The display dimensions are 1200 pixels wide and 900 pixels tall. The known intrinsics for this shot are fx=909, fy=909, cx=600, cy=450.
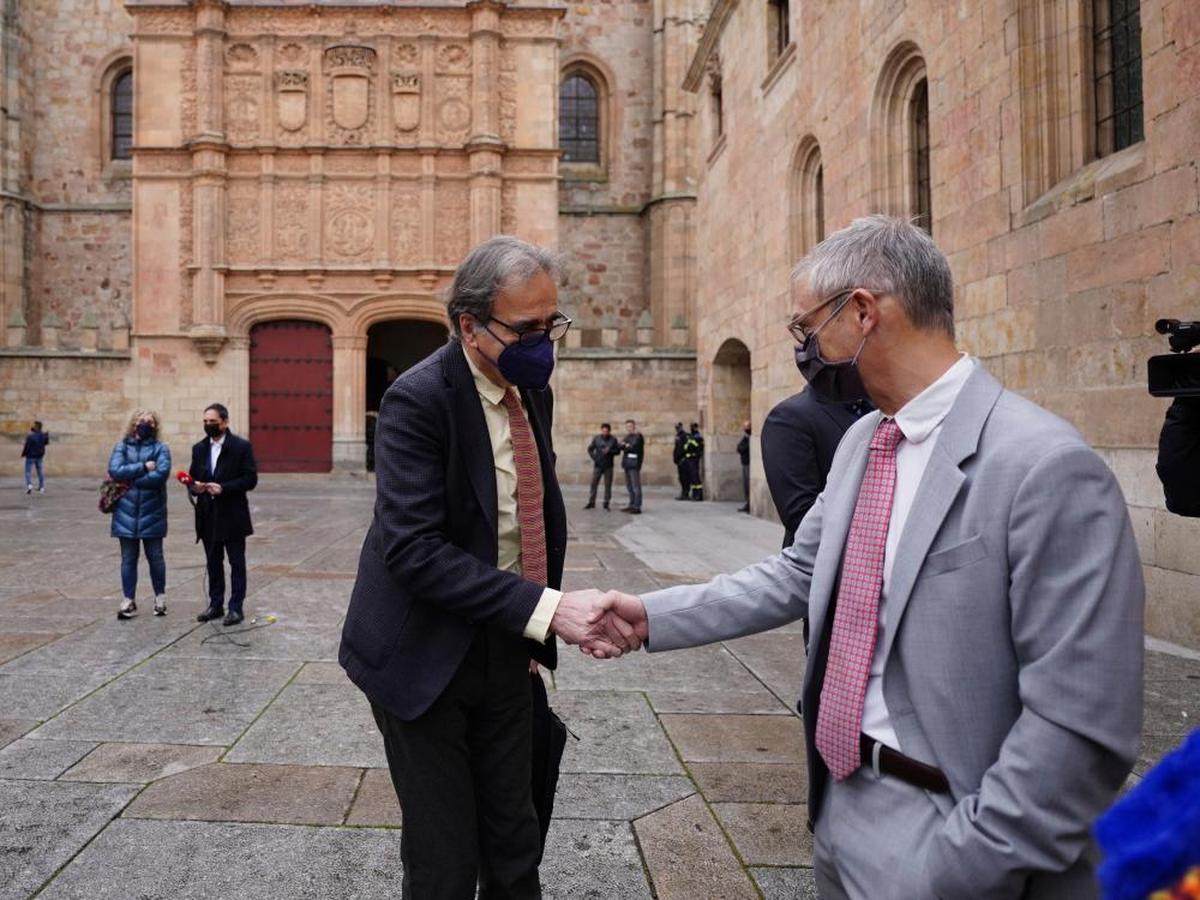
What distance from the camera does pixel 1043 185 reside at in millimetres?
7332

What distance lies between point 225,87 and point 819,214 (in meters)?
18.8

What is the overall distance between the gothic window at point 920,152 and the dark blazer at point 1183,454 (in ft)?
24.9

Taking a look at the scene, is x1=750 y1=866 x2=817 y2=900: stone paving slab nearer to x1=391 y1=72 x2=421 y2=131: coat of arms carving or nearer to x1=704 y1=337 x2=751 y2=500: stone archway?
x1=704 y1=337 x2=751 y2=500: stone archway

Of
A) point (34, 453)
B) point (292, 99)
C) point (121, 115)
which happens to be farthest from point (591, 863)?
point (121, 115)

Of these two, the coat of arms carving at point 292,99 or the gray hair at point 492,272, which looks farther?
the coat of arms carving at point 292,99

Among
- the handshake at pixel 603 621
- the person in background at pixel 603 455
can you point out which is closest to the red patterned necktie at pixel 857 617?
the handshake at pixel 603 621

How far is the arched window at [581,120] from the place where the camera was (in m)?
29.8

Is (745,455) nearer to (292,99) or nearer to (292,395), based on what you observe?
(292,395)

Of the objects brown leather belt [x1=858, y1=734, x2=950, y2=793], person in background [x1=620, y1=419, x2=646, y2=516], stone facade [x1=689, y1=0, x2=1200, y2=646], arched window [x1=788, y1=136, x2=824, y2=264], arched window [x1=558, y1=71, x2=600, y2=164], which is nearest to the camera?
brown leather belt [x1=858, y1=734, x2=950, y2=793]

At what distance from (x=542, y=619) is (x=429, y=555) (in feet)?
0.95

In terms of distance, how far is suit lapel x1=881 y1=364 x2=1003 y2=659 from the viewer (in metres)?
1.49

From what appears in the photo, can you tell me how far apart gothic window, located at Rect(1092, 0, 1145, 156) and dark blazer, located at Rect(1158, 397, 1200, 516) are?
197 inches

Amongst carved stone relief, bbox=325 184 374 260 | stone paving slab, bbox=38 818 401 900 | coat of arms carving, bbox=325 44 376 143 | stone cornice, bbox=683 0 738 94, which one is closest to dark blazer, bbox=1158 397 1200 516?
stone paving slab, bbox=38 818 401 900

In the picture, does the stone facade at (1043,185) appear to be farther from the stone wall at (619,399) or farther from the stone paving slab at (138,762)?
the stone wall at (619,399)
